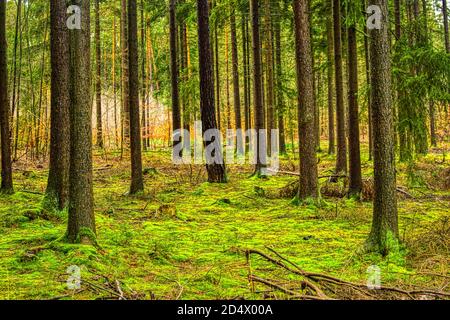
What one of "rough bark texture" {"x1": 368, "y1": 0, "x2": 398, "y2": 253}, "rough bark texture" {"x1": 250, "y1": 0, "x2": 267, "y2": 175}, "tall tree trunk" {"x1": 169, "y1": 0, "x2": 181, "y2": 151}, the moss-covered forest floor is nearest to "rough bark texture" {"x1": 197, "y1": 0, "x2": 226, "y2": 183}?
the moss-covered forest floor

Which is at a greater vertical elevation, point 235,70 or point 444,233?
point 235,70

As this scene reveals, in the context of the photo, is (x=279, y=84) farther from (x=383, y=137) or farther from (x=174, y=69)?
(x=383, y=137)

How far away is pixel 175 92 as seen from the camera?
20.1 metres

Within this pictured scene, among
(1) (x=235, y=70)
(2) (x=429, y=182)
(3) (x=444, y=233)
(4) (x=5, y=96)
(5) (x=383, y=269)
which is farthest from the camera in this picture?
(1) (x=235, y=70)

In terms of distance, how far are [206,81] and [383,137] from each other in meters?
8.77

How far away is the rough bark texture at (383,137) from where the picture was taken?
21.5 feet

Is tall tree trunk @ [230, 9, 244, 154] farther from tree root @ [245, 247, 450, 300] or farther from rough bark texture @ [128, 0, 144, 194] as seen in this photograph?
tree root @ [245, 247, 450, 300]

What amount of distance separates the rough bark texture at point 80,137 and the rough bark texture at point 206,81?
771 centimetres

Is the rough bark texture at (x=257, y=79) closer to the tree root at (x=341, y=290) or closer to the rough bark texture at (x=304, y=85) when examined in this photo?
the rough bark texture at (x=304, y=85)

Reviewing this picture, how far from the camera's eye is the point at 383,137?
258 inches

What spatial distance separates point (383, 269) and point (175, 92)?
15355 mm

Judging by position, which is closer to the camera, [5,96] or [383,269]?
[383,269]
